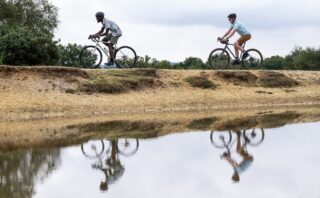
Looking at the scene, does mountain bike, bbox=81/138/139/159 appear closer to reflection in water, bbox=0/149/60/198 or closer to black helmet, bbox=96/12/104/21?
reflection in water, bbox=0/149/60/198

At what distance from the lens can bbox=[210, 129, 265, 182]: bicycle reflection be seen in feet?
41.8

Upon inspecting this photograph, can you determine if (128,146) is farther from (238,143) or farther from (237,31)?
(237,31)

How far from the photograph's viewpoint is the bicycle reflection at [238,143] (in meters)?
12.7

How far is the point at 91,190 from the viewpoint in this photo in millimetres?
10773

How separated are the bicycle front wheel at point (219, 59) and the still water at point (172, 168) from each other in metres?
11.7

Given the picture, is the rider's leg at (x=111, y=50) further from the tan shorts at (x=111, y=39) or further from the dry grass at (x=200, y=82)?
the dry grass at (x=200, y=82)

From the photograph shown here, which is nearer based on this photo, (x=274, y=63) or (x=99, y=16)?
(x=99, y=16)

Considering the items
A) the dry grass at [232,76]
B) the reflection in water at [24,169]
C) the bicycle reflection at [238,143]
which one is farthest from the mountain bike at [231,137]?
the dry grass at [232,76]

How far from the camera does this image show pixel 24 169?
13008 millimetres

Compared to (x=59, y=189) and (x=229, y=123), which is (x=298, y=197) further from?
(x=229, y=123)

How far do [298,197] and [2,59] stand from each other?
23191 mm

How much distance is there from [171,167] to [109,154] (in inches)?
108

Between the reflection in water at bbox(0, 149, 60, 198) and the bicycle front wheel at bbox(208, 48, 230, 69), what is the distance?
1519 cm

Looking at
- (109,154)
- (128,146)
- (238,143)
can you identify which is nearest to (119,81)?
(128,146)
